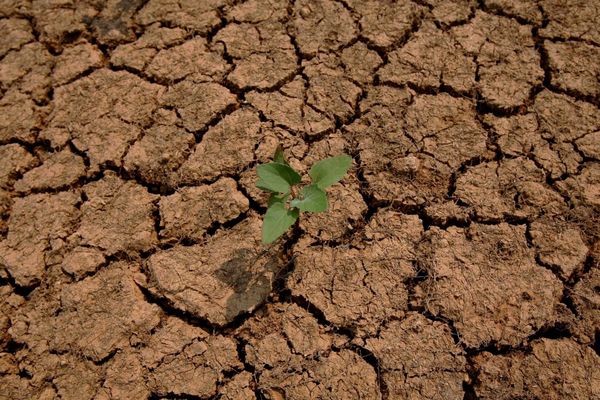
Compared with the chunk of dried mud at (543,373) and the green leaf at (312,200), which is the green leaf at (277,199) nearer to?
the green leaf at (312,200)

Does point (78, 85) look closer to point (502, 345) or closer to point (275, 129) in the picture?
point (275, 129)

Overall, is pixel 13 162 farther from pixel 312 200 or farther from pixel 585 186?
pixel 585 186

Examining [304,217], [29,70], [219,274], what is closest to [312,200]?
[304,217]

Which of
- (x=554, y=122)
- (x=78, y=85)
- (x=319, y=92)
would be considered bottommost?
(x=78, y=85)

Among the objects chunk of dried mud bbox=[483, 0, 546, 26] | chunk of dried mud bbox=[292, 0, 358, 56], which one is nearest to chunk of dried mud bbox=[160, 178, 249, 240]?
chunk of dried mud bbox=[292, 0, 358, 56]

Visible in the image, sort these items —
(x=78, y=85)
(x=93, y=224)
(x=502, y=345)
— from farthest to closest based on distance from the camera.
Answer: (x=78, y=85) → (x=93, y=224) → (x=502, y=345)

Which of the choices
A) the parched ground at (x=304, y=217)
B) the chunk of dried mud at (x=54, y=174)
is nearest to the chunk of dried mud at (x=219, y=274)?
the parched ground at (x=304, y=217)

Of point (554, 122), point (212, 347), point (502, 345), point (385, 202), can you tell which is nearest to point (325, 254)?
point (385, 202)
